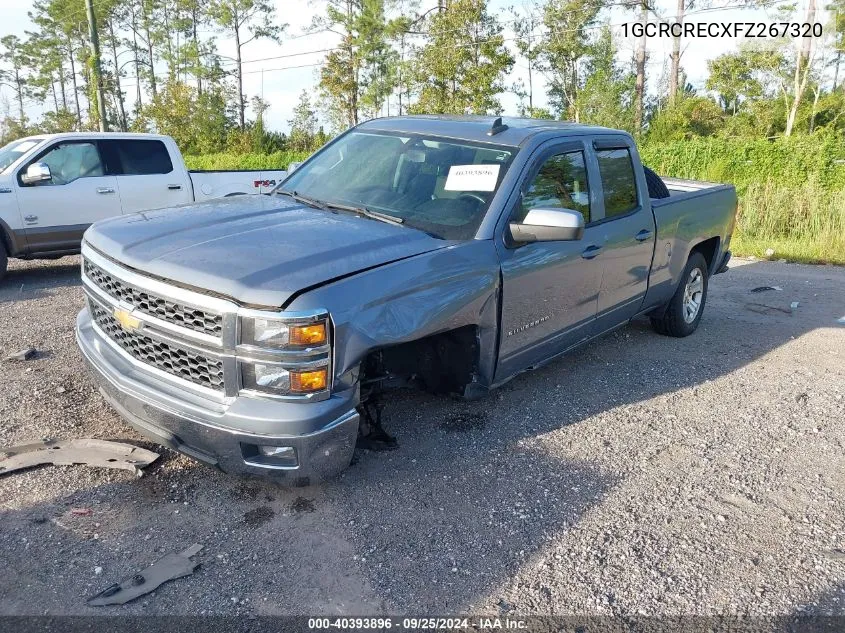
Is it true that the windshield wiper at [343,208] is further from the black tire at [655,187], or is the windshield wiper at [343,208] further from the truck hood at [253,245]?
the black tire at [655,187]

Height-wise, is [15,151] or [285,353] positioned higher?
[15,151]

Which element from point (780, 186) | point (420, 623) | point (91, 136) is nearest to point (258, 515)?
point (420, 623)

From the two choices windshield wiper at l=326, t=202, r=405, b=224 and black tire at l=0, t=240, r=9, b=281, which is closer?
windshield wiper at l=326, t=202, r=405, b=224

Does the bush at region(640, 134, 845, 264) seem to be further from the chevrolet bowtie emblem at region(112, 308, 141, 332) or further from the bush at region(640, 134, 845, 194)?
the chevrolet bowtie emblem at region(112, 308, 141, 332)

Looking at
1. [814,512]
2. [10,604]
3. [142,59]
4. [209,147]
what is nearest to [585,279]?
[814,512]

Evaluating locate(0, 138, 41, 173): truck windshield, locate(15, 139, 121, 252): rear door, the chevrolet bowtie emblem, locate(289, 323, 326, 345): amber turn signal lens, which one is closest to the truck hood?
locate(289, 323, 326, 345): amber turn signal lens

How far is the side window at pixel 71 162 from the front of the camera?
8.69m

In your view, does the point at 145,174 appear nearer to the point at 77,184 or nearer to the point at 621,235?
the point at 77,184

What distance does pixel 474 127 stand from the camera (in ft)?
15.0

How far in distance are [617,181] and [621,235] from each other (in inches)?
18.2

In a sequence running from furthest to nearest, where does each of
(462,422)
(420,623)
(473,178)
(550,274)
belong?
(462,422)
(550,274)
(473,178)
(420,623)

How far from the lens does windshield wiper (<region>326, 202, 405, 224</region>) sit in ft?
12.8

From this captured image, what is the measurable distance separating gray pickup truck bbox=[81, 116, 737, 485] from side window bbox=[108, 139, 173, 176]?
550 cm

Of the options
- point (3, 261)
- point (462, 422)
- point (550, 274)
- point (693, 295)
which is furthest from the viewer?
point (3, 261)
